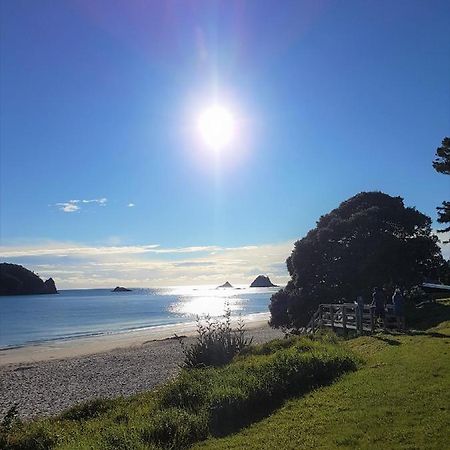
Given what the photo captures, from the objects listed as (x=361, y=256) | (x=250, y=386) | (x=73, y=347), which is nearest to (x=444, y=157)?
(x=361, y=256)

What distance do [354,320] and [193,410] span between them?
13431mm

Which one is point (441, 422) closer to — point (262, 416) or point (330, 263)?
point (262, 416)

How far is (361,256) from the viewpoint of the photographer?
1097 inches

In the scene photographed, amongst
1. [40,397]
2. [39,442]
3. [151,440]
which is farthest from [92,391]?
[151,440]

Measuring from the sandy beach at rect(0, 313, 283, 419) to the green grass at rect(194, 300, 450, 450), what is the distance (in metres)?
12.7

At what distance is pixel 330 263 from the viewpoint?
95.8 ft

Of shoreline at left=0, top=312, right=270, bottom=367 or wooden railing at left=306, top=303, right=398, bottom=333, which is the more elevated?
wooden railing at left=306, top=303, right=398, bottom=333

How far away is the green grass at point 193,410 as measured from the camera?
7957 millimetres

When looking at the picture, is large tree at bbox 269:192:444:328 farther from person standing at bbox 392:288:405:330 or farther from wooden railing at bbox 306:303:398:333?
person standing at bbox 392:288:405:330

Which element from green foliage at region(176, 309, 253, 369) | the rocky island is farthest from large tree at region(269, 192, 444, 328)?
the rocky island

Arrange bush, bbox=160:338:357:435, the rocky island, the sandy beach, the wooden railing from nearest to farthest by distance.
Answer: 1. bush, bbox=160:338:357:435
2. the wooden railing
3. the sandy beach
4. the rocky island

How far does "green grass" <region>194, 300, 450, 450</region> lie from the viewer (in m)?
6.81

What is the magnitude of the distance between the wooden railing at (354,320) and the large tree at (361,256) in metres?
3.58

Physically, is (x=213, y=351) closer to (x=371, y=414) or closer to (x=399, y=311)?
(x=399, y=311)
